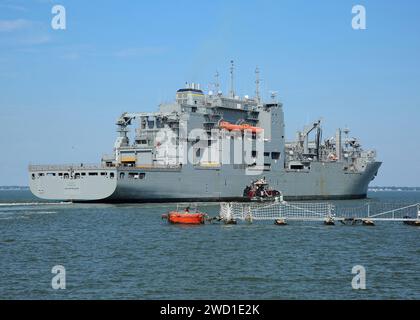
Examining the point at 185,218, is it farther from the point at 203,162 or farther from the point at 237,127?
the point at 237,127

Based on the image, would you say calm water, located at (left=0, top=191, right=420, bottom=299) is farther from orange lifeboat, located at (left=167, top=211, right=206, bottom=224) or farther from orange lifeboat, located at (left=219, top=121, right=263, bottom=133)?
orange lifeboat, located at (left=219, top=121, right=263, bottom=133)

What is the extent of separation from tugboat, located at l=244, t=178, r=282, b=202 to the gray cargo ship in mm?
1050

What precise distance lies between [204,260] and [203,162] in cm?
4131

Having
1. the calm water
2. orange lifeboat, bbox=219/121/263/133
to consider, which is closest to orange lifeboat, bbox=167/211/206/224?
the calm water

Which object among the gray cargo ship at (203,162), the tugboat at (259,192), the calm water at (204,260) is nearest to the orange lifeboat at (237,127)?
the gray cargo ship at (203,162)

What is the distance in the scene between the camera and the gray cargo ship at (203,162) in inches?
2406

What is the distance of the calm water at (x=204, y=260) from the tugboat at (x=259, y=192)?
977 inches

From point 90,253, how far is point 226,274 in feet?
26.2

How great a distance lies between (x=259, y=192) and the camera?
69.4 meters

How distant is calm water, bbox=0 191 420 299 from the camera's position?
21391 millimetres

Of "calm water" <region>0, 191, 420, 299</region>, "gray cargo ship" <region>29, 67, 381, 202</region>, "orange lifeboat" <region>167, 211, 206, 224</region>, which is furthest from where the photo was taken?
"gray cargo ship" <region>29, 67, 381, 202</region>

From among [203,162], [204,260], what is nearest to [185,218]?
[204,260]

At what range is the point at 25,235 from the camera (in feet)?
118
